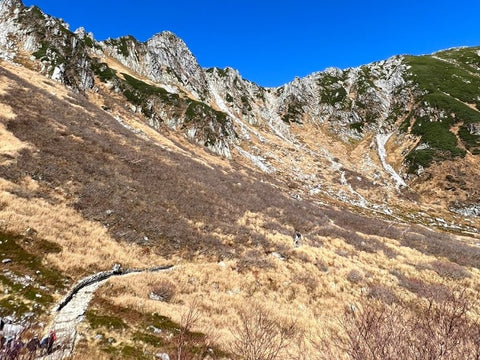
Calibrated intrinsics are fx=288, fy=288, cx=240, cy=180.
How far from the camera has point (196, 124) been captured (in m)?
74.9

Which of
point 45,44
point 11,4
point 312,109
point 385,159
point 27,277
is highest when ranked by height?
point 312,109

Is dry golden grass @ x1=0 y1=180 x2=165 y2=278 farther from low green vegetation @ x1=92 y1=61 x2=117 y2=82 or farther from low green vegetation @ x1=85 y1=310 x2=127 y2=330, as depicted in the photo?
low green vegetation @ x1=92 y1=61 x2=117 y2=82

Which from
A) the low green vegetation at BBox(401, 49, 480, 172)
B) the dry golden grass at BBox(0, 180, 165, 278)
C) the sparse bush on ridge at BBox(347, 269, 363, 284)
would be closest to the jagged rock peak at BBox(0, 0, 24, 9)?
the dry golden grass at BBox(0, 180, 165, 278)

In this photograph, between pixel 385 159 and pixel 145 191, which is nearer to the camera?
pixel 145 191

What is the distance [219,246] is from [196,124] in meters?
56.7

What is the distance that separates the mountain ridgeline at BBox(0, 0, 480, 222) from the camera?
67.9 metres

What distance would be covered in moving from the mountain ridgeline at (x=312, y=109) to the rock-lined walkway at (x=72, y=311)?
4323 cm

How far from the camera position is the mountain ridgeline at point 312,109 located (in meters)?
67.9

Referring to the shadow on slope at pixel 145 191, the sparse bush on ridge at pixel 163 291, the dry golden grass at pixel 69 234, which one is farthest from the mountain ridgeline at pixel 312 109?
the sparse bush on ridge at pixel 163 291

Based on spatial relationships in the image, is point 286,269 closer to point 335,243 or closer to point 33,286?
point 335,243

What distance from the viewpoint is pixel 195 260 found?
20.0 meters

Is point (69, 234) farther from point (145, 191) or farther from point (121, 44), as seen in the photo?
point (121, 44)

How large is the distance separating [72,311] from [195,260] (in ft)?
31.4

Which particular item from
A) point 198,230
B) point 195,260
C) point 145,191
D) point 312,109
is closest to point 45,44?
point 145,191
